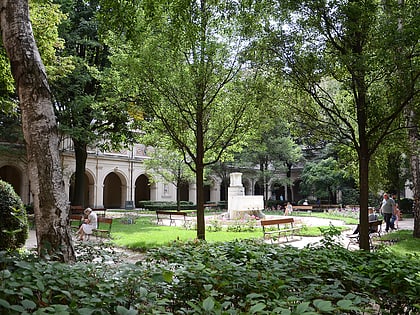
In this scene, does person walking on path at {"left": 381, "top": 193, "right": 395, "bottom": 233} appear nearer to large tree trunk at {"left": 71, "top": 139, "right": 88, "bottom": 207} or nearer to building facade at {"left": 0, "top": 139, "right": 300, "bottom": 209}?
large tree trunk at {"left": 71, "top": 139, "right": 88, "bottom": 207}

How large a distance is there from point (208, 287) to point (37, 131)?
125 inches

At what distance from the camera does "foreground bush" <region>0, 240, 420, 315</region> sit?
2084 millimetres

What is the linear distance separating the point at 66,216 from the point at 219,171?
3118cm

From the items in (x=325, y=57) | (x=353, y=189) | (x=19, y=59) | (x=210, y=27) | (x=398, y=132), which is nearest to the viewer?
(x=19, y=59)

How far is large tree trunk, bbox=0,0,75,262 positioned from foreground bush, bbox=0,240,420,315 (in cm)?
128

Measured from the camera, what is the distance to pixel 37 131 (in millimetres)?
4488

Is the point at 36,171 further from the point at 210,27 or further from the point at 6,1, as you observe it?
the point at 210,27

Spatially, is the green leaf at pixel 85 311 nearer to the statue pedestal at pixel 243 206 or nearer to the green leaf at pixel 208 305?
the green leaf at pixel 208 305

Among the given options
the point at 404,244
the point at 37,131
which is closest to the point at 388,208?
the point at 404,244

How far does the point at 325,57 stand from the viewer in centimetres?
715

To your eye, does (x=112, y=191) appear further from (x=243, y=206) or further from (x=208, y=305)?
(x=208, y=305)

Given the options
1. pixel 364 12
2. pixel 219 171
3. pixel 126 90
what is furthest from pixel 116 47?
pixel 219 171

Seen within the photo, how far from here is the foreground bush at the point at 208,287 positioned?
82.0 inches

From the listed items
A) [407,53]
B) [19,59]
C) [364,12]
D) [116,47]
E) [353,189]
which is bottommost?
[353,189]
